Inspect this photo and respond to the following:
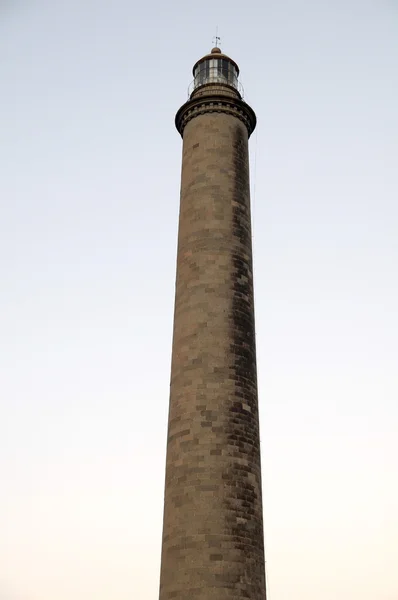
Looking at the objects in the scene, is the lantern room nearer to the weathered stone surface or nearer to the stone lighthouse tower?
the stone lighthouse tower

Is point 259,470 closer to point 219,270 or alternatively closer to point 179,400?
point 179,400

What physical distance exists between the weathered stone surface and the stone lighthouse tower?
3 cm

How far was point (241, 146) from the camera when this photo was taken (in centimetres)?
2884

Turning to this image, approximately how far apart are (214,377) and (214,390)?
1.49 ft

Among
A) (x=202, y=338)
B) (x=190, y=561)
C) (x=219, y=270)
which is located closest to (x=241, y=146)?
(x=219, y=270)

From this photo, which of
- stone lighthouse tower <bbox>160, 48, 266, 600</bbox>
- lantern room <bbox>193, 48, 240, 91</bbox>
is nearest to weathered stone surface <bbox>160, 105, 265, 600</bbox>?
stone lighthouse tower <bbox>160, 48, 266, 600</bbox>

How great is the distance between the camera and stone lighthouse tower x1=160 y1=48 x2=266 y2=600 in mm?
21656

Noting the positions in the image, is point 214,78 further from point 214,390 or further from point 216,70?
point 214,390

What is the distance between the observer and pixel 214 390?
23703mm

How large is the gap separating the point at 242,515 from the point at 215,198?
1154 centimetres

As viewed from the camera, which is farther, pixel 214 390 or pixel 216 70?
pixel 216 70

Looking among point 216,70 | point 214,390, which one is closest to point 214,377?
point 214,390

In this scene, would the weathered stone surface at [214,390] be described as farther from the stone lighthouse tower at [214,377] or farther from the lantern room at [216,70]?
the lantern room at [216,70]

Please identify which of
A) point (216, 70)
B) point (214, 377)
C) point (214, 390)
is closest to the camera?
point (214, 390)
